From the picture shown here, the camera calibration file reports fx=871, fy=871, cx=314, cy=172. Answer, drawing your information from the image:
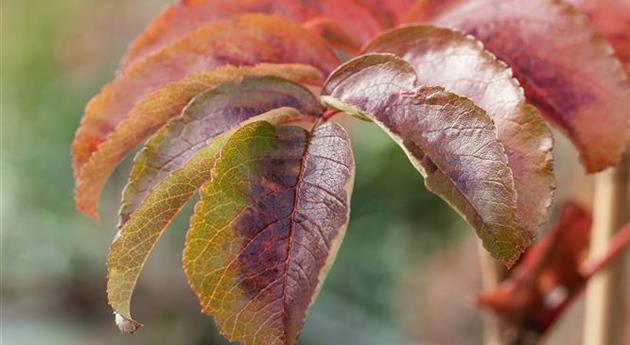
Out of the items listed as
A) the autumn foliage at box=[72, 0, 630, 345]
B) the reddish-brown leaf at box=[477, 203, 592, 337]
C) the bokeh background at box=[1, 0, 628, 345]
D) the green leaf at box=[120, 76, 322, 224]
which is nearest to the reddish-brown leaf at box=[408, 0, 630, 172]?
the autumn foliage at box=[72, 0, 630, 345]

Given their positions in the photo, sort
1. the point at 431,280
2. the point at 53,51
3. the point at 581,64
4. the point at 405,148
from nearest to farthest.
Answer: the point at 405,148, the point at 581,64, the point at 431,280, the point at 53,51

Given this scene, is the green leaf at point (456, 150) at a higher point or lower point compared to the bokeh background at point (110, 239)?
higher

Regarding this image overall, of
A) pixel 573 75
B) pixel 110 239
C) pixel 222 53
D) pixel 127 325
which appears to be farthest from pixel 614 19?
pixel 110 239

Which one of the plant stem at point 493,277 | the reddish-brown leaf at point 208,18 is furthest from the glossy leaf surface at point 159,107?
the plant stem at point 493,277

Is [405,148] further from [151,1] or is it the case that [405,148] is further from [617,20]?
[151,1]

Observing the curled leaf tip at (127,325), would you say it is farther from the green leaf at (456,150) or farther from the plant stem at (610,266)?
the plant stem at (610,266)

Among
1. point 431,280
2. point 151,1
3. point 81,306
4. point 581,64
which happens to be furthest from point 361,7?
point 151,1
